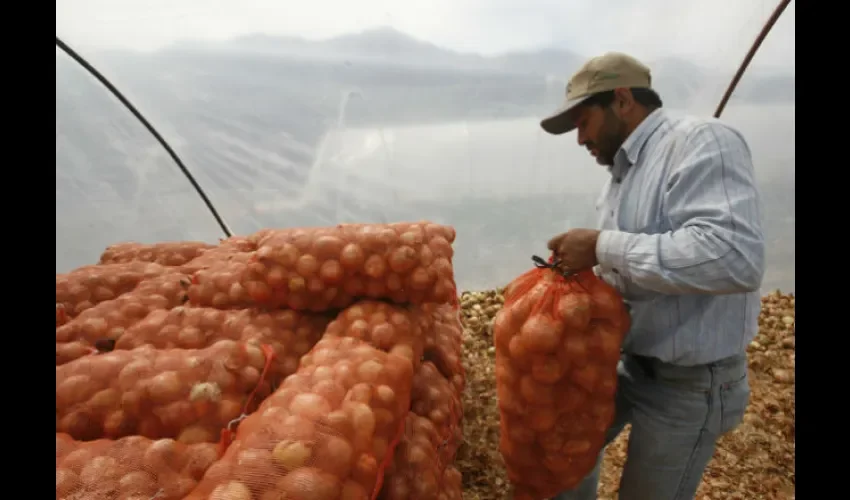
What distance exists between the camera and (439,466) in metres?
1.08

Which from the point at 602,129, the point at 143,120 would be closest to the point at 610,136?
the point at 602,129

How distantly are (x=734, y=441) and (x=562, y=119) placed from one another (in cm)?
189

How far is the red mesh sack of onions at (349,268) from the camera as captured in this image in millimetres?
1132

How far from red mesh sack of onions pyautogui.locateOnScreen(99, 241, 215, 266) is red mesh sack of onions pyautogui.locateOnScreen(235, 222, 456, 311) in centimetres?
69

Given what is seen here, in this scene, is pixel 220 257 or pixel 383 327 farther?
pixel 220 257

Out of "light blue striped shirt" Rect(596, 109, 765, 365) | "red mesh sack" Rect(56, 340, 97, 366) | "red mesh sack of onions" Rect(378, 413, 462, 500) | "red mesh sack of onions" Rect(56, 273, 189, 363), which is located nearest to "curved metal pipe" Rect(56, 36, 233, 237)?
"red mesh sack of onions" Rect(56, 273, 189, 363)

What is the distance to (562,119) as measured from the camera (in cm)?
125

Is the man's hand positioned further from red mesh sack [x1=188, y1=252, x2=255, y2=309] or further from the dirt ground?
the dirt ground

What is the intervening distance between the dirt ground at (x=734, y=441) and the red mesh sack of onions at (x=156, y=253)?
56.8 inches

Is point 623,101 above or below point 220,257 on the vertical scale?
above

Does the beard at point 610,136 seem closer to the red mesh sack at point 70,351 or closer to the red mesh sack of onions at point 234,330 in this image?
the red mesh sack of onions at point 234,330

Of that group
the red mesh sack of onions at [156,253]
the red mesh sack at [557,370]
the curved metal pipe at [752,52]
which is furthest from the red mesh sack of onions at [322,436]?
the curved metal pipe at [752,52]

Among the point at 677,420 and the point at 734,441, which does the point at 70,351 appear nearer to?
the point at 677,420
